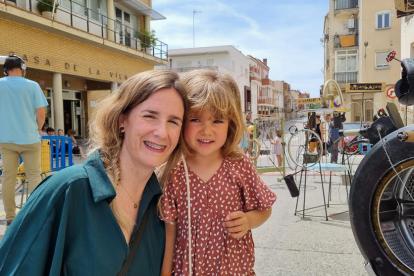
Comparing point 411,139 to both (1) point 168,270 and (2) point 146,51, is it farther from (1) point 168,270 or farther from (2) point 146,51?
(2) point 146,51

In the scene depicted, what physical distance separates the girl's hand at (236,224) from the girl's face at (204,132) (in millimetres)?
339

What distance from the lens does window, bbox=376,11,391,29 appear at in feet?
92.7

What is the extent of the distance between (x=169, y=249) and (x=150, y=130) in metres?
0.62

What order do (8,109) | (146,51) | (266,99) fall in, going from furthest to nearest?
(266,99) → (146,51) → (8,109)

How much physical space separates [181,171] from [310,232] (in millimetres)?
2841

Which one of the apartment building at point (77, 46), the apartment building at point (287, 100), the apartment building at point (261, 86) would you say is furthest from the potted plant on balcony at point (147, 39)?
Result: the apartment building at point (287, 100)

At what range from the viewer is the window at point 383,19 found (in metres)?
28.3

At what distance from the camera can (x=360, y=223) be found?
2.03 m

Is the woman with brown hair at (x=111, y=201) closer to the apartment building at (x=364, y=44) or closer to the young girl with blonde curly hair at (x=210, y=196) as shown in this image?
the young girl with blonde curly hair at (x=210, y=196)

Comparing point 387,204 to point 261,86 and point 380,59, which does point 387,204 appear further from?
point 261,86

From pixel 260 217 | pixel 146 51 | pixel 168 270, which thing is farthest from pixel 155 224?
pixel 146 51

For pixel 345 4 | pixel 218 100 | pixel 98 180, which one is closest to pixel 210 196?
pixel 218 100

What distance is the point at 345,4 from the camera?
107 ft

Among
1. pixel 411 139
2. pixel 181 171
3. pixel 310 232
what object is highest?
pixel 411 139
